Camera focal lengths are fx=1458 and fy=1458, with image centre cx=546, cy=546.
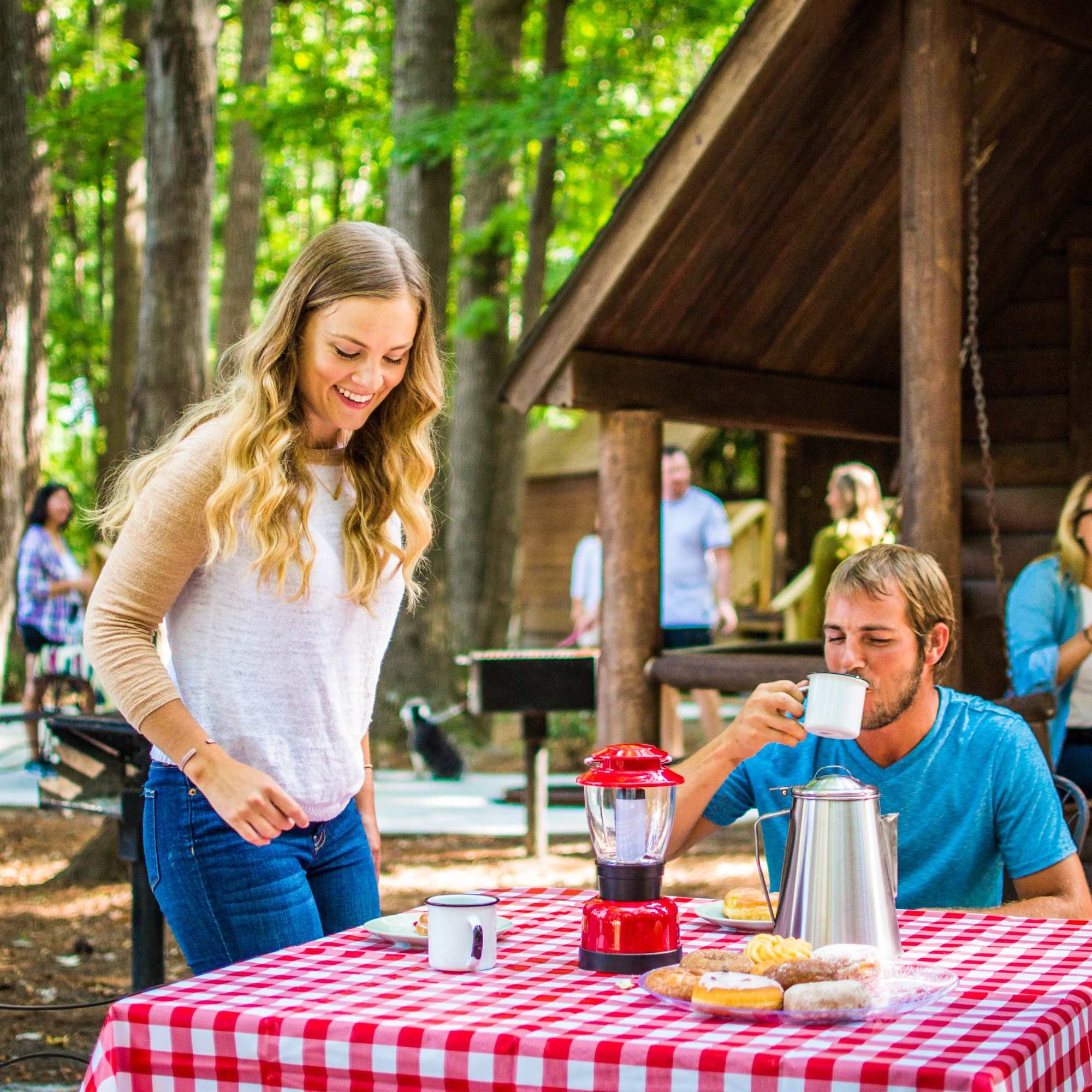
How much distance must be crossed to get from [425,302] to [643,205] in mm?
3110

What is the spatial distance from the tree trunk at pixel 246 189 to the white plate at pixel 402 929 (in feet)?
40.6

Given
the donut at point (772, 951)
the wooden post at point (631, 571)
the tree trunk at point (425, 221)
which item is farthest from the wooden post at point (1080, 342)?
the donut at point (772, 951)

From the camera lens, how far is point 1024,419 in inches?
307

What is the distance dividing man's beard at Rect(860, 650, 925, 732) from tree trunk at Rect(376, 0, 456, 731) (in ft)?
23.8

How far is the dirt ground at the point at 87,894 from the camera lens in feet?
16.7

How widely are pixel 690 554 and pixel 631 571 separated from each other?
3.11 m

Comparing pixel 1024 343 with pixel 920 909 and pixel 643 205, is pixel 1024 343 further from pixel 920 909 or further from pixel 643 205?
pixel 920 909

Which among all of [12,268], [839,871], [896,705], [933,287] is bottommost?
[839,871]

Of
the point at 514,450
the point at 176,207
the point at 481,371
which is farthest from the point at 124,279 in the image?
the point at 176,207

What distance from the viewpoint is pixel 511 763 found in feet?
38.4

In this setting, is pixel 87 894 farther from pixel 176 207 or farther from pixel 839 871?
pixel 839 871

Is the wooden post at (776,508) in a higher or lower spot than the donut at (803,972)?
higher

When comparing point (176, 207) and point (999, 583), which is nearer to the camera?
point (999, 583)

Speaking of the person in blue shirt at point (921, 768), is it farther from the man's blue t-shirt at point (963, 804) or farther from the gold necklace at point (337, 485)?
the gold necklace at point (337, 485)
